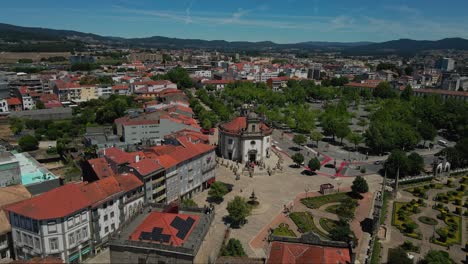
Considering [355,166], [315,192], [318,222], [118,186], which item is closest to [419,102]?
[355,166]

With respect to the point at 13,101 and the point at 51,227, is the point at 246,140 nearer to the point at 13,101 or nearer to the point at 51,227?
the point at 51,227

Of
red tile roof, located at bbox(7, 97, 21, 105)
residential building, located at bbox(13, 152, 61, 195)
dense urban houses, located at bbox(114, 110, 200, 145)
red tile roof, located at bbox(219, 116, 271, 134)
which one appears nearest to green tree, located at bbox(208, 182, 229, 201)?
residential building, located at bbox(13, 152, 61, 195)

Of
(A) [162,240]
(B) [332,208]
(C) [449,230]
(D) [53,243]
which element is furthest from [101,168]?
(C) [449,230]

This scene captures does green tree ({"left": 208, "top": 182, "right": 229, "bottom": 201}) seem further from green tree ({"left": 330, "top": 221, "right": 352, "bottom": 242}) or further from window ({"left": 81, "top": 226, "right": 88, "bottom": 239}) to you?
window ({"left": 81, "top": 226, "right": 88, "bottom": 239})

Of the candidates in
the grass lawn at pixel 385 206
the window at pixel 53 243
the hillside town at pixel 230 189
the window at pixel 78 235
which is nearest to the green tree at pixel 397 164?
the hillside town at pixel 230 189

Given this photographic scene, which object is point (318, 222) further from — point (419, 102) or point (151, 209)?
point (419, 102)

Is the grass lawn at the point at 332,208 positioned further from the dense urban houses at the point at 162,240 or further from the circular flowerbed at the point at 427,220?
the dense urban houses at the point at 162,240
